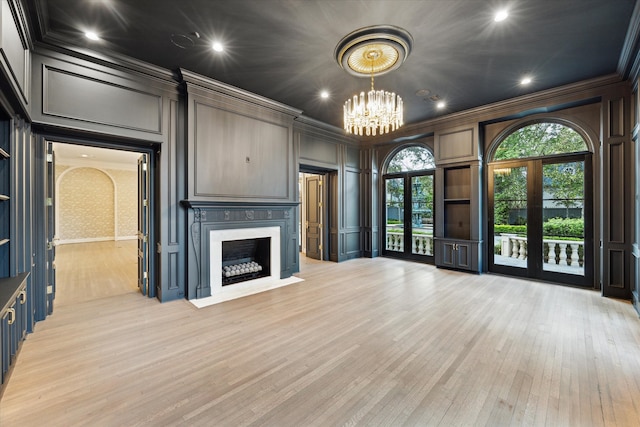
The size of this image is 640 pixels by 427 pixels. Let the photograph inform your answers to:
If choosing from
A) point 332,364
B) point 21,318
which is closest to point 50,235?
point 21,318

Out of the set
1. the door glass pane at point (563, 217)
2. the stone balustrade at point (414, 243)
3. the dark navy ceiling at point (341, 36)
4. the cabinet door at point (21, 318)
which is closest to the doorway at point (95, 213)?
the cabinet door at point (21, 318)

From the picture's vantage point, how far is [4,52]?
1996 millimetres

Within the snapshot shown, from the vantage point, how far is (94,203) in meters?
10.3

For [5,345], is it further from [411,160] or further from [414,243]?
[411,160]

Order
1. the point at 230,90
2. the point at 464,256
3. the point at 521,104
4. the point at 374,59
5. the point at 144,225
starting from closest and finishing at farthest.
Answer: the point at 374,59 < the point at 144,225 < the point at 230,90 < the point at 521,104 < the point at 464,256

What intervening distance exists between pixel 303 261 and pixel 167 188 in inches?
153

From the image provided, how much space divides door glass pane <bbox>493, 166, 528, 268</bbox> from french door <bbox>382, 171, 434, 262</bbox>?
1.40m

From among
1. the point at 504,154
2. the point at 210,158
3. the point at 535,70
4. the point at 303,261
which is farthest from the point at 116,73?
the point at 504,154

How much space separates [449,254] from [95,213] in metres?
12.2

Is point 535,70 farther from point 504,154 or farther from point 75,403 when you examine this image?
point 75,403

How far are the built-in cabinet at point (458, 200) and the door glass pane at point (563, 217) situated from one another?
3.45 feet

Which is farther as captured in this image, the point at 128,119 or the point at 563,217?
the point at 563,217

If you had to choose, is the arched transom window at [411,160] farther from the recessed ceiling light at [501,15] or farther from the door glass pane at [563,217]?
the recessed ceiling light at [501,15]

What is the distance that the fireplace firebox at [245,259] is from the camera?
186 inches
